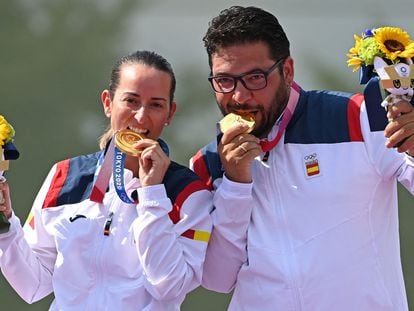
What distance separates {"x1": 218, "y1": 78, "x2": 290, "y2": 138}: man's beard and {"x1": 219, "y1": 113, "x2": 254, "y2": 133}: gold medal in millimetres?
32

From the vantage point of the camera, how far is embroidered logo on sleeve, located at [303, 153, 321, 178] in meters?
3.76

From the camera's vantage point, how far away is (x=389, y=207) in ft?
12.3

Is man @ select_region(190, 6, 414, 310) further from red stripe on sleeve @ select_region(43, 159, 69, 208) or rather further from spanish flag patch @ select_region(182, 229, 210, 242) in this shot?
red stripe on sleeve @ select_region(43, 159, 69, 208)

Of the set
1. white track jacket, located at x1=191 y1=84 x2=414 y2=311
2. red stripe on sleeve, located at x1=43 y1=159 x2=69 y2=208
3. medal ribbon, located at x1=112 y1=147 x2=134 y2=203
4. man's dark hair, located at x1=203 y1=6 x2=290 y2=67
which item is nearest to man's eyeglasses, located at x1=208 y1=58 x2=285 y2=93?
man's dark hair, located at x1=203 y1=6 x2=290 y2=67

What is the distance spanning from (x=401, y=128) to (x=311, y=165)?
0.54 metres

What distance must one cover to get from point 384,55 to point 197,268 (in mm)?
1072

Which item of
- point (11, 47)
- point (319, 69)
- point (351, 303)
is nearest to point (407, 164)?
point (351, 303)

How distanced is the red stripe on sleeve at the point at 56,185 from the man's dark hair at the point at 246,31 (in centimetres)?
79

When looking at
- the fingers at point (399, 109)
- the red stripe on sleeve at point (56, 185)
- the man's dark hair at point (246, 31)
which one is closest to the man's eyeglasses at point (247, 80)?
the man's dark hair at point (246, 31)

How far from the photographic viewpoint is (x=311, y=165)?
378cm

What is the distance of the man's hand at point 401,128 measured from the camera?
3.31 m

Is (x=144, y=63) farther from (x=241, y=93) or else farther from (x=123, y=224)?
(x=123, y=224)

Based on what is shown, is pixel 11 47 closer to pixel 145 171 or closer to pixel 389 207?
pixel 145 171

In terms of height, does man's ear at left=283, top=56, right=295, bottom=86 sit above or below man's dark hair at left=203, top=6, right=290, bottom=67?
below
